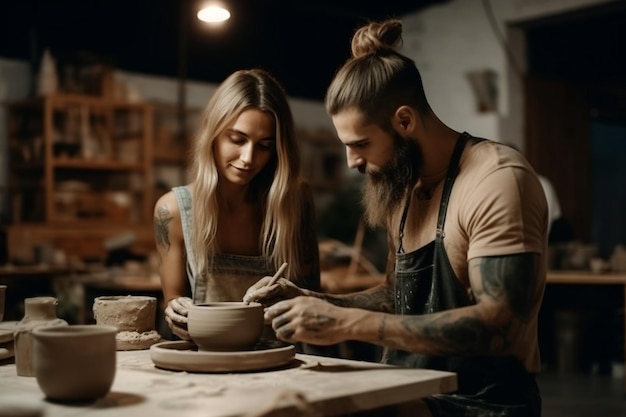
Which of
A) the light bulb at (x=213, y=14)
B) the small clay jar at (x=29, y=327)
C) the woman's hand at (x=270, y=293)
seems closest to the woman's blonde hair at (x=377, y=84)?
the woman's hand at (x=270, y=293)

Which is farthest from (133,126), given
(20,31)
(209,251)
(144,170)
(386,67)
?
(386,67)

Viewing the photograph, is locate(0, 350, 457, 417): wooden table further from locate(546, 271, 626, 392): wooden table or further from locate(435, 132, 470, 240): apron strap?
locate(546, 271, 626, 392): wooden table

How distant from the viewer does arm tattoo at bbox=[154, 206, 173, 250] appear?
2.85 m

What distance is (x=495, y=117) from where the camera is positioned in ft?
26.4

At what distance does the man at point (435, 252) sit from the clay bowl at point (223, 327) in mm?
74

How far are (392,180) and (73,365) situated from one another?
112 cm

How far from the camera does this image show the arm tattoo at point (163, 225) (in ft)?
9.34

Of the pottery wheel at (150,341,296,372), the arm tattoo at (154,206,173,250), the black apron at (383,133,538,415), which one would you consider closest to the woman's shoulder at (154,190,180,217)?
the arm tattoo at (154,206,173,250)

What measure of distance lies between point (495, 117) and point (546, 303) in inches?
76.5

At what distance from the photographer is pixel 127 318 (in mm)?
2176

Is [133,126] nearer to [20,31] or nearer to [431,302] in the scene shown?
[20,31]

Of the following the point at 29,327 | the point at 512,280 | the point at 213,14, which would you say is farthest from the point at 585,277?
the point at 29,327

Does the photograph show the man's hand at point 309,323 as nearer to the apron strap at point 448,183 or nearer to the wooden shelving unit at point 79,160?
the apron strap at point 448,183

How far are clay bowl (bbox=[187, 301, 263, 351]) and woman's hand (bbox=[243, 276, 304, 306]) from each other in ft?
0.59
